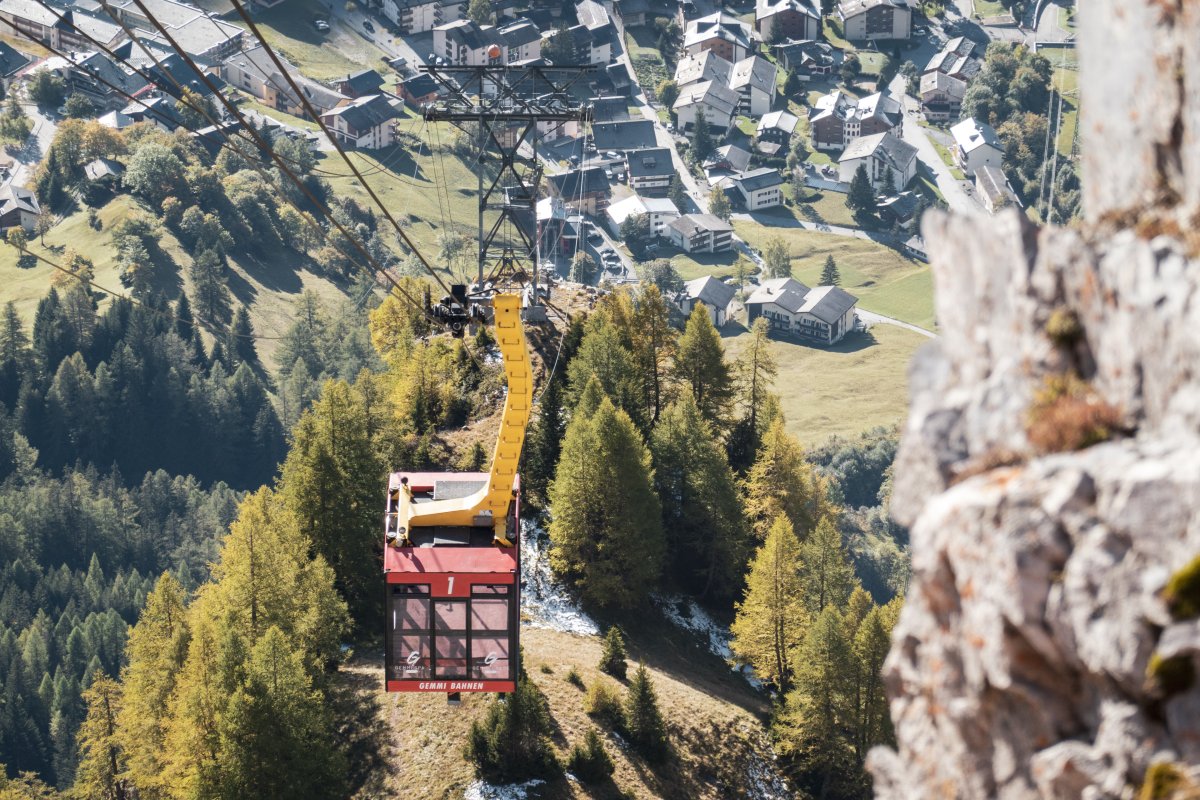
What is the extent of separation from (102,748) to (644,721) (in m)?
25.1

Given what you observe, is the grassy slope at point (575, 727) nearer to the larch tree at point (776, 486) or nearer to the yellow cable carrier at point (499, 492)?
the yellow cable carrier at point (499, 492)

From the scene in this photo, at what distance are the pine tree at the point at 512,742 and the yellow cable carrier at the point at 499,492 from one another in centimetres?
848

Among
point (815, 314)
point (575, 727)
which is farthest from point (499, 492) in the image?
point (815, 314)

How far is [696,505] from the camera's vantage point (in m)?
72.3

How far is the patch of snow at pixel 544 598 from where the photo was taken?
64875mm

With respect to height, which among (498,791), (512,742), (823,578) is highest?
(823,578)

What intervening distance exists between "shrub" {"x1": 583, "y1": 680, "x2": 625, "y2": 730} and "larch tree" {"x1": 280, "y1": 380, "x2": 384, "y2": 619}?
34.9 ft

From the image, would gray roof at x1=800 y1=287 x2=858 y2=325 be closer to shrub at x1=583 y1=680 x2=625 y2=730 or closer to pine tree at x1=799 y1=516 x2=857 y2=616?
pine tree at x1=799 y1=516 x2=857 y2=616

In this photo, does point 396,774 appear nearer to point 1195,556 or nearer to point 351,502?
point 351,502

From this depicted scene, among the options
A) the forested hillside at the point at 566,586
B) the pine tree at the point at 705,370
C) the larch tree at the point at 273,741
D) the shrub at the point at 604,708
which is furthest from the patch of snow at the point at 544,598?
the larch tree at the point at 273,741

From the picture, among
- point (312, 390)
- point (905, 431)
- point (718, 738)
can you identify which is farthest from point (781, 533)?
point (312, 390)

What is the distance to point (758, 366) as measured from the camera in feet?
262

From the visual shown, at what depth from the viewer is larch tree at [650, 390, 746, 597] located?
236 feet

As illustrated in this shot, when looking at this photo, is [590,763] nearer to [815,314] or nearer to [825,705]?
[825,705]
